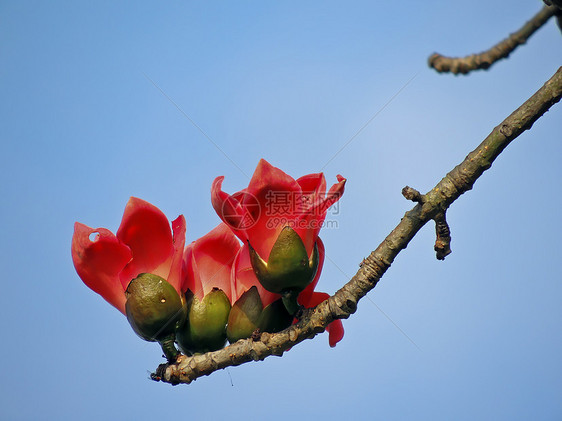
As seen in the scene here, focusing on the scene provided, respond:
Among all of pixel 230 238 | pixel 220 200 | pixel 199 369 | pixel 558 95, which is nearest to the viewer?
pixel 558 95

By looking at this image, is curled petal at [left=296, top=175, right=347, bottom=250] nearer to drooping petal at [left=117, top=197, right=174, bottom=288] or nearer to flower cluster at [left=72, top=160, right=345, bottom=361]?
flower cluster at [left=72, top=160, right=345, bottom=361]

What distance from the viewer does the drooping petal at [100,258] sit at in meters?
1.45

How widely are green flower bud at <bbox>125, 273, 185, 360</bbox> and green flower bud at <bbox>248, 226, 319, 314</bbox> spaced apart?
0.23m

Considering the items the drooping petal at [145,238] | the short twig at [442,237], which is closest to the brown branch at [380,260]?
the short twig at [442,237]

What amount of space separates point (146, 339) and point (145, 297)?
129mm

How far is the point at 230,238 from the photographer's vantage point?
62.4 inches

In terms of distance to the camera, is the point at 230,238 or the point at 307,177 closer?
the point at 307,177

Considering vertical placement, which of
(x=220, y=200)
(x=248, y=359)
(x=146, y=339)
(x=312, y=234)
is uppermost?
(x=220, y=200)

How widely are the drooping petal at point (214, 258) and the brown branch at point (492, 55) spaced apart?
71cm

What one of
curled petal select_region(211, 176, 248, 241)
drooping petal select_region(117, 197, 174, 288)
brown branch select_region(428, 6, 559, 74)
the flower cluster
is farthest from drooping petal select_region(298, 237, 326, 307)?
brown branch select_region(428, 6, 559, 74)

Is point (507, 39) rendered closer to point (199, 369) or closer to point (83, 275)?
point (199, 369)

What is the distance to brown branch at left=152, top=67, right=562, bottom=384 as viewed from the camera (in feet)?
3.74

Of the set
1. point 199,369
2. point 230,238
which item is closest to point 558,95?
point 230,238

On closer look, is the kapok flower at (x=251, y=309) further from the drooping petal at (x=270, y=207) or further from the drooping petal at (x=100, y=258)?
the drooping petal at (x=100, y=258)
